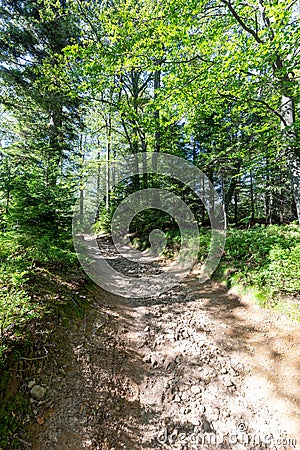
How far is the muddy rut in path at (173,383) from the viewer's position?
231 cm

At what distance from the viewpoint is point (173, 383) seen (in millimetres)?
3047

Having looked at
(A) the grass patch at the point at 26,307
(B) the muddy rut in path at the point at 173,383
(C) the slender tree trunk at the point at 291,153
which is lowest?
(B) the muddy rut in path at the point at 173,383

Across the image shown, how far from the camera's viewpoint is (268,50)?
4594 mm

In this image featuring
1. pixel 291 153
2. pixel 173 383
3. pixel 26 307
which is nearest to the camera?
pixel 26 307

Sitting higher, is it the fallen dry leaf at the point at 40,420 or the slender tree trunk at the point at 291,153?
the slender tree trunk at the point at 291,153

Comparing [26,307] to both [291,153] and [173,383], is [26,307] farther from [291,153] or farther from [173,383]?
[291,153]

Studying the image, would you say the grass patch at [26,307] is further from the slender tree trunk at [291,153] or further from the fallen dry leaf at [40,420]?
the slender tree trunk at [291,153]

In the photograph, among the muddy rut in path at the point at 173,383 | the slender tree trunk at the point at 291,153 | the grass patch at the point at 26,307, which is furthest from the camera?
the slender tree trunk at the point at 291,153

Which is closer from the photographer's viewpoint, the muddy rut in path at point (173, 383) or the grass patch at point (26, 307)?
the grass patch at point (26, 307)

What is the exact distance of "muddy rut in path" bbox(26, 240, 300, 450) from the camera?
231 cm

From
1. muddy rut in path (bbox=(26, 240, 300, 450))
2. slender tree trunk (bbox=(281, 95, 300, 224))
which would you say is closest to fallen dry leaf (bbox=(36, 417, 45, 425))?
muddy rut in path (bbox=(26, 240, 300, 450))

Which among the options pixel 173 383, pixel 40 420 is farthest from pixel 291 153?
pixel 40 420

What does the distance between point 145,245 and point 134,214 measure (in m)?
2.45

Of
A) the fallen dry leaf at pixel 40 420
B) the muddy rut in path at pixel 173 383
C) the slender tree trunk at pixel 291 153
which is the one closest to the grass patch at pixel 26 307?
the fallen dry leaf at pixel 40 420
